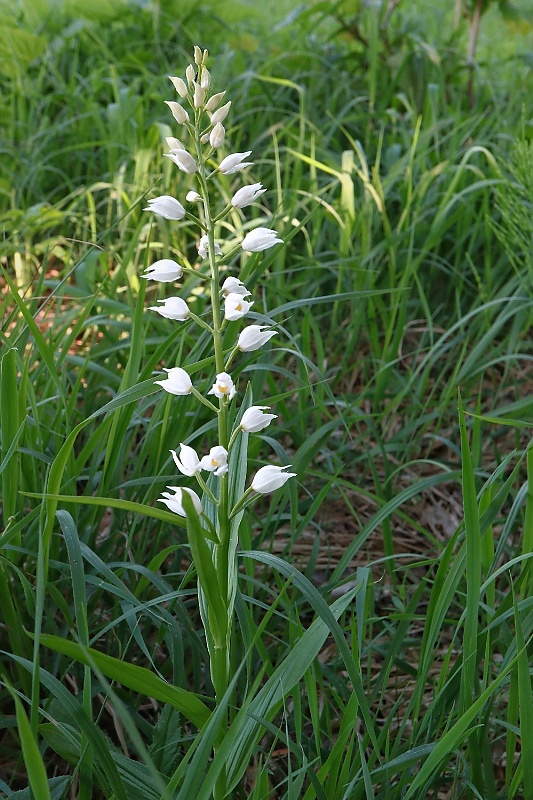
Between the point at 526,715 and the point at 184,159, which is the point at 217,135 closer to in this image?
the point at 184,159

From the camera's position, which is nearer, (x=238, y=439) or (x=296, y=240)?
(x=238, y=439)

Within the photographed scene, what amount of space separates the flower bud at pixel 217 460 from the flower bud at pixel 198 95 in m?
0.47

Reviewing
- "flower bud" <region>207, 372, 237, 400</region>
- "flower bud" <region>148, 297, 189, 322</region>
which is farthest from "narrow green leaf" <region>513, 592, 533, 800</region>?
"flower bud" <region>148, 297, 189, 322</region>

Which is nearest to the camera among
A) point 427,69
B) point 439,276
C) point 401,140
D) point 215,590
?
point 215,590

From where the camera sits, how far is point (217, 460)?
0.96m

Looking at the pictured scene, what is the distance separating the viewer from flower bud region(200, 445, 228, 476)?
3.10 feet

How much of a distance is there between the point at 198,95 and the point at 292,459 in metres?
0.84

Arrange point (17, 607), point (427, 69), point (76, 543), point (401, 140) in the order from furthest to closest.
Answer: point (427, 69)
point (401, 140)
point (17, 607)
point (76, 543)

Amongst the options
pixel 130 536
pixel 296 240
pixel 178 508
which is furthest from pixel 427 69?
pixel 178 508

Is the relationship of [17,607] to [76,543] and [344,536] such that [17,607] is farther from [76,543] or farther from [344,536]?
[344,536]

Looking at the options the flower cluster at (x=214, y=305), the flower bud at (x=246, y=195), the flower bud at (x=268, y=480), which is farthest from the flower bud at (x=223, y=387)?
the flower bud at (x=246, y=195)

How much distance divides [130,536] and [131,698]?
0.27 metres

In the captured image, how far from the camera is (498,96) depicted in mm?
3471

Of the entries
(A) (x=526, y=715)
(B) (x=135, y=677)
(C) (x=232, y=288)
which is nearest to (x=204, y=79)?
(C) (x=232, y=288)
